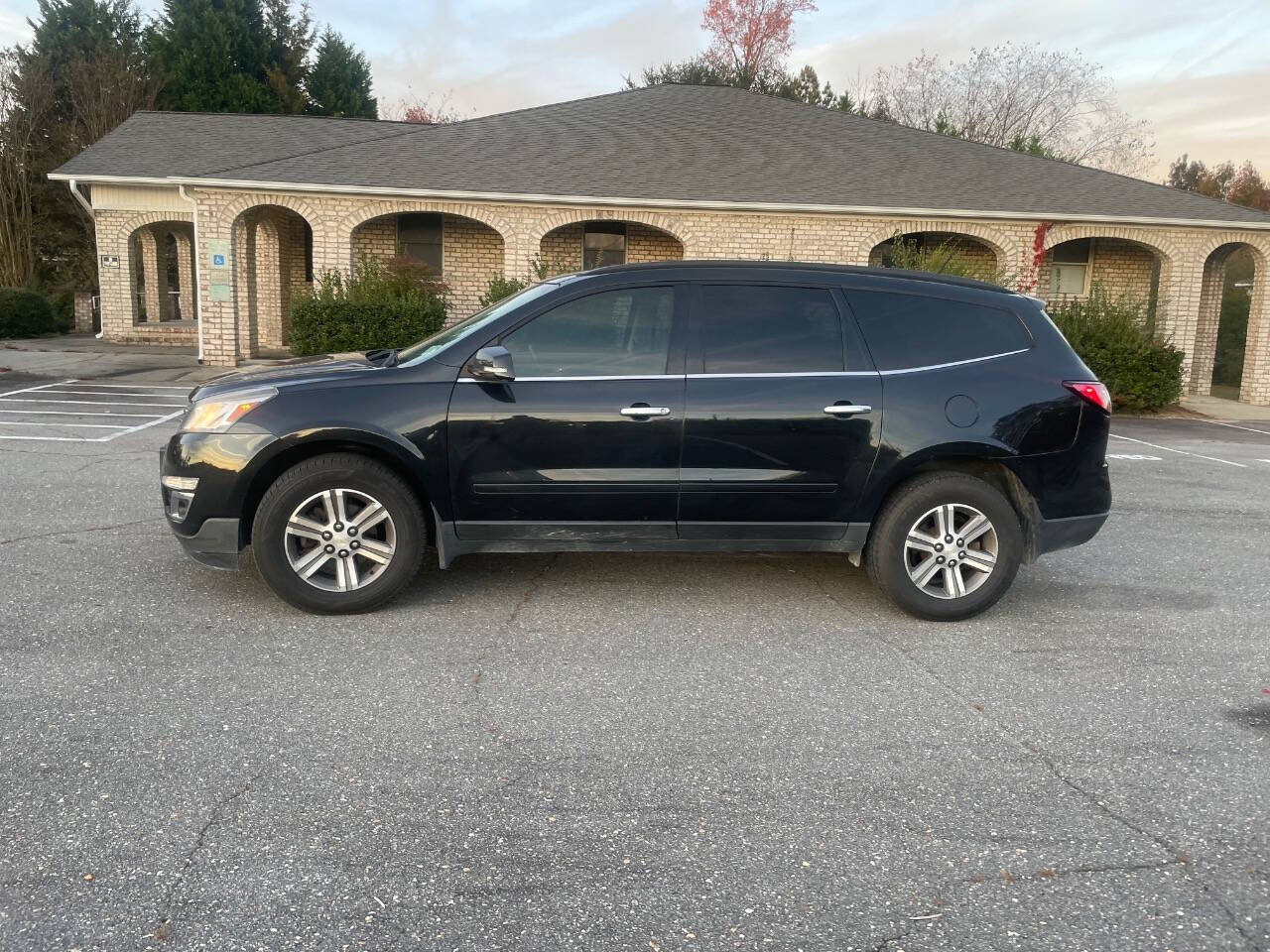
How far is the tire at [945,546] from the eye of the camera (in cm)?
504

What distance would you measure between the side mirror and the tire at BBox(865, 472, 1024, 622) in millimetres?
2040

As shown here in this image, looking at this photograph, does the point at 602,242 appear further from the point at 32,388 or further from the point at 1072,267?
the point at 32,388

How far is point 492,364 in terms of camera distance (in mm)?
4703

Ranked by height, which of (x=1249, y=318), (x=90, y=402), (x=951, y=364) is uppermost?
(x=1249, y=318)

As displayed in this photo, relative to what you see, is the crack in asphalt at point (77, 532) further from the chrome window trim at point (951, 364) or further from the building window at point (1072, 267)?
the building window at point (1072, 267)

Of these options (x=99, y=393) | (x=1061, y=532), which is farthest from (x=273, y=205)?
(x=1061, y=532)

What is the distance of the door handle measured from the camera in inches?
195

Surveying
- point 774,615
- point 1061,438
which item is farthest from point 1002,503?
point 774,615

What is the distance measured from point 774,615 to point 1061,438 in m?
1.73

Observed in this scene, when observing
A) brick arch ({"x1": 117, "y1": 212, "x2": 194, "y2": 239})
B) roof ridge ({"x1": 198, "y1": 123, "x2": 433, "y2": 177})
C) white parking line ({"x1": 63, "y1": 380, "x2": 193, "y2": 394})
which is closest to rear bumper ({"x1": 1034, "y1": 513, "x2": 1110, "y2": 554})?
white parking line ({"x1": 63, "y1": 380, "x2": 193, "y2": 394})

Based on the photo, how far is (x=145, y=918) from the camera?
2.56 metres

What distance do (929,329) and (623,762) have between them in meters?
2.88

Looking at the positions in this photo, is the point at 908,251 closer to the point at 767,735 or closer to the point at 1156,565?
the point at 1156,565

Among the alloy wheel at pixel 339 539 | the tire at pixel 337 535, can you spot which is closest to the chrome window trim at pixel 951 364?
the tire at pixel 337 535
